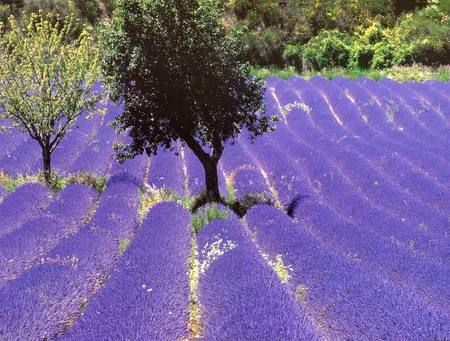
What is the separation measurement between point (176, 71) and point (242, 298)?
525 cm

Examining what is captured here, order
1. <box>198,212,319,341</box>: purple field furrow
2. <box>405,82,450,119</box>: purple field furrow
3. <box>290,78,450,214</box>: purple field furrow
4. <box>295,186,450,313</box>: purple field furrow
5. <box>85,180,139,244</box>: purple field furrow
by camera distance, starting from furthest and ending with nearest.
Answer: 1. <box>405,82,450,119</box>: purple field furrow
2. <box>290,78,450,214</box>: purple field furrow
3. <box>85,180,139,244</box>: purple field furrow
4. <box>295,186,450,313</box>: purple field furrow
5. <box>198,212,319,341</box>: purple field furrow

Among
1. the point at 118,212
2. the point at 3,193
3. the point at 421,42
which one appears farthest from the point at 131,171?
the point at 421,42

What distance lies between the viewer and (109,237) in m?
8.16

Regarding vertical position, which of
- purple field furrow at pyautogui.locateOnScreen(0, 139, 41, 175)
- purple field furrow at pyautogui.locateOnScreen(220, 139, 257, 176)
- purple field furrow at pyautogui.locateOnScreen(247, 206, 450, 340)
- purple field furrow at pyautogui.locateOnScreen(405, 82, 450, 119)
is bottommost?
purple field furrow at pyautogui.locateOnScreen(405, 82, 450, 119)

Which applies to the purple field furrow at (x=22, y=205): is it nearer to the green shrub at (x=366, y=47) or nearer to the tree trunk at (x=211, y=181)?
the tree trunk at (x=211, y=181)

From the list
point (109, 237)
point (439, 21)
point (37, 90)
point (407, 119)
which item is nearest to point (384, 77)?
point (439, 21)

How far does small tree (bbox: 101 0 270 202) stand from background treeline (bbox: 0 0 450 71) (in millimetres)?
16069

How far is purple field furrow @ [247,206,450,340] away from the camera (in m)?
5.02

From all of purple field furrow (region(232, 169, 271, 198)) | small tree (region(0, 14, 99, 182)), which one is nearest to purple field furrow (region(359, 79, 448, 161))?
purple field furrow (region(232, 169, 271, 198))

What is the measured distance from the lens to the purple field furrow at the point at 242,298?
16.4 ft

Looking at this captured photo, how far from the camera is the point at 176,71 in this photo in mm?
9859

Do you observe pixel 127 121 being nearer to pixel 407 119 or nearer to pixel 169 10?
pixel 169 10

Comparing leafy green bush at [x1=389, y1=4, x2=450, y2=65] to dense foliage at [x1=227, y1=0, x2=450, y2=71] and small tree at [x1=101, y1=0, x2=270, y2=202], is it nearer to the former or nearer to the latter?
dense foliage at [x1=227, y1=0, x2=450, y2=71]

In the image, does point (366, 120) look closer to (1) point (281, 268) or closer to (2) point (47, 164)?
(2) point (47, 164)
